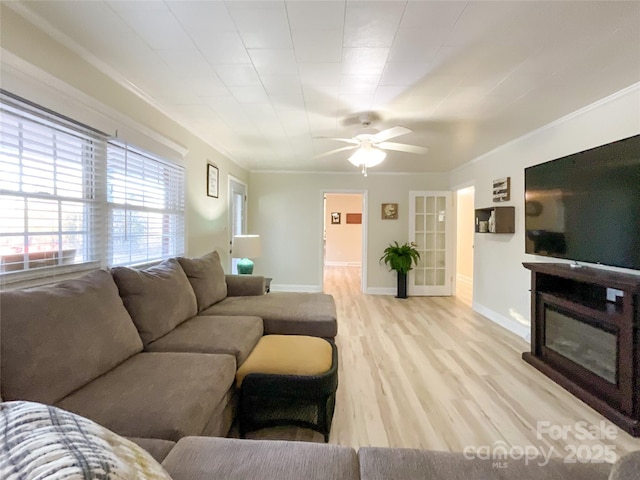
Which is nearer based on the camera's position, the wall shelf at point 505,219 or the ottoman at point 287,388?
the ottoman at point 287,388

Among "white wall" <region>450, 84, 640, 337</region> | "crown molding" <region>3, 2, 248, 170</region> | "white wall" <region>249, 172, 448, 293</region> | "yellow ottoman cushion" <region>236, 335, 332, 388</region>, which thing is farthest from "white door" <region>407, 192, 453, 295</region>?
"crown molding" <region>3, 2, 248, 170</region>

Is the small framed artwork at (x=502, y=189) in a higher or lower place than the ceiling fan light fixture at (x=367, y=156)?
lower

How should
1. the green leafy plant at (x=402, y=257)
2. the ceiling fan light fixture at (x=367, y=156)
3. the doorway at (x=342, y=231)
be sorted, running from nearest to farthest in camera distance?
the ceiling fan light fixture at (x=367, y=156) → the green leafy plant at (x=402, y=257) → the doorway at (x=342, y=231)

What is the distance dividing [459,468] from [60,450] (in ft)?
3.43

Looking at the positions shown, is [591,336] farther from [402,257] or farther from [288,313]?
[402,257]

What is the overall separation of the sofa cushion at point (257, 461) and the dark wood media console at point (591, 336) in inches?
81.4

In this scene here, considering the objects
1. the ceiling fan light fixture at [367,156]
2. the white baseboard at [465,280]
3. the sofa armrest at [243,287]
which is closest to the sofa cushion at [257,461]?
the sofa armrest at [243,287]

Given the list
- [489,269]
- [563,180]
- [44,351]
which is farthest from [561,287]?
[44,351]

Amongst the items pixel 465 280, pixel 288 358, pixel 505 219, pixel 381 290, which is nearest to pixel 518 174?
pixel 505 219

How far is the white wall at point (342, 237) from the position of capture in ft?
32.7

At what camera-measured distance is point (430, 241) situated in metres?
5.86

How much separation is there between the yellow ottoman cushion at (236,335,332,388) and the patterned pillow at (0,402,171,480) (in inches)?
44.2

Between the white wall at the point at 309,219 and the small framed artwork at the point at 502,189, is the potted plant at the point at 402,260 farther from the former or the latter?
the small framed artwork at the point at 502,189

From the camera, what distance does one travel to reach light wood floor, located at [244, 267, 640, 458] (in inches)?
73.3
